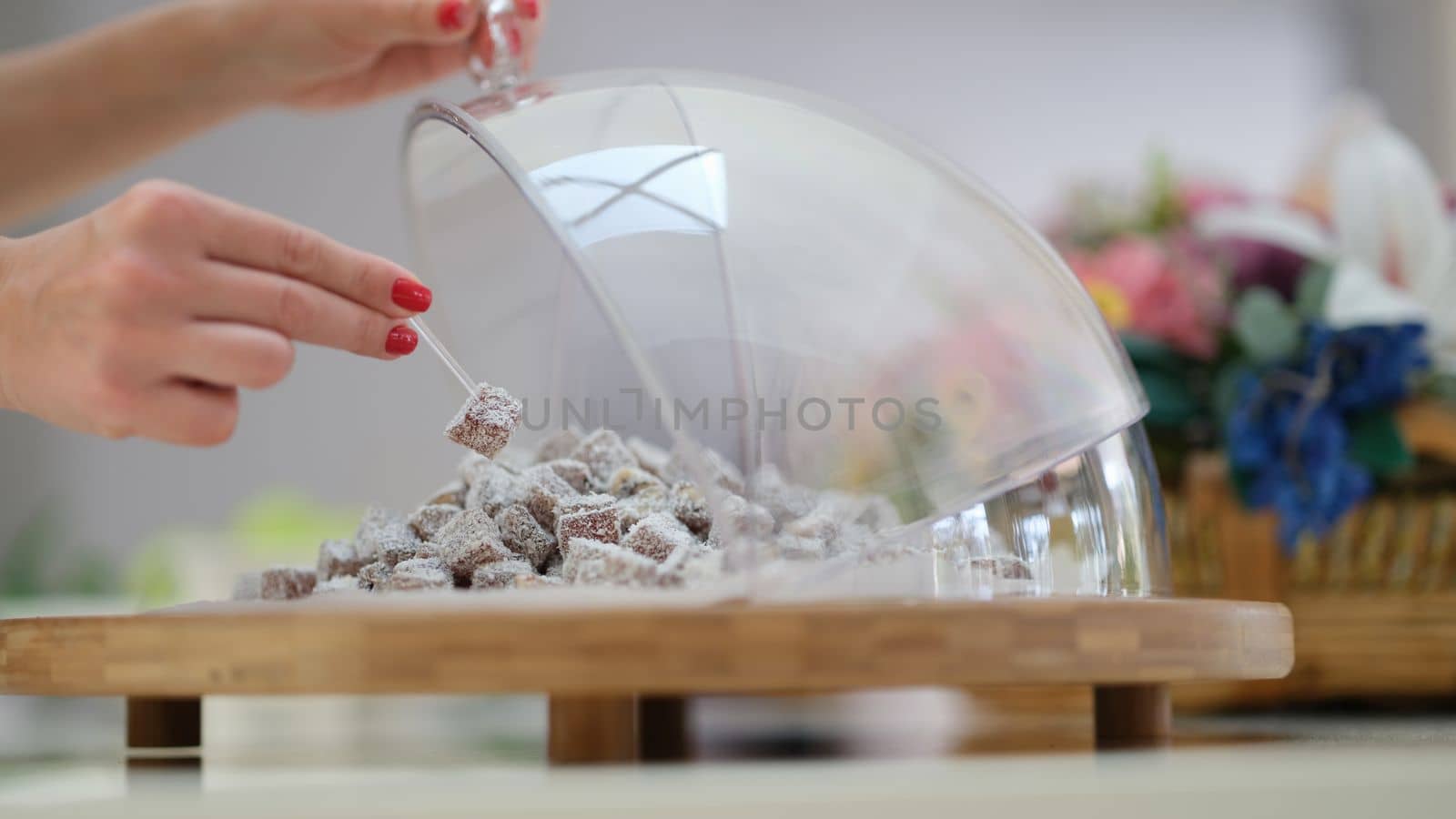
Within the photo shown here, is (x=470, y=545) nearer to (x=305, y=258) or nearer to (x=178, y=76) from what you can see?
(x=305, y=258)

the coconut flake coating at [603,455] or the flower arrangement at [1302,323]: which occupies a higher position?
the flower arrangement at [1302,323]

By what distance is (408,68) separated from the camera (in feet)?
2.85

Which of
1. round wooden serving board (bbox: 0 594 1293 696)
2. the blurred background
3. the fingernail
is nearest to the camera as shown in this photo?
round wooden serving board (bbox: 0 594 1293 696)

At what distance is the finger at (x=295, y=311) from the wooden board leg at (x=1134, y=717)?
0.30m

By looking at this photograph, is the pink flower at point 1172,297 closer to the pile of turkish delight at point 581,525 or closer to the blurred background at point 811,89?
the pile of turkish delight at point 581,525

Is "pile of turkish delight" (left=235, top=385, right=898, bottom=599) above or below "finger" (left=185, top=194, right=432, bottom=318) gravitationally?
below

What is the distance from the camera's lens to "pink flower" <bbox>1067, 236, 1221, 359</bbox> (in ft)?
2.98

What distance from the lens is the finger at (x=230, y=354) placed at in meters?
0.41

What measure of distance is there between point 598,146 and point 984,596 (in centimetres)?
24

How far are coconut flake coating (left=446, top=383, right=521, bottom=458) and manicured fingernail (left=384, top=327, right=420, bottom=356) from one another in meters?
0.06

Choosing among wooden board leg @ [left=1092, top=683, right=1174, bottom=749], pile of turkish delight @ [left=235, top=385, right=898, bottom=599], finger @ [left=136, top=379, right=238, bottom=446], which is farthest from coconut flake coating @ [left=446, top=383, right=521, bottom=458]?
wooden board leg @ [left=1092, top=683, right=1174, bottom=749]

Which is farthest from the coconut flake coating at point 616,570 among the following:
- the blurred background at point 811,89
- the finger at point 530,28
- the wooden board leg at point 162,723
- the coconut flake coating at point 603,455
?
the blurred background at point 811,89

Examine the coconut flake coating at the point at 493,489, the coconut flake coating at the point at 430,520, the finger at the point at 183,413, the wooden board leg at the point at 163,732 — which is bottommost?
the wooden board leg at the point at 163,732

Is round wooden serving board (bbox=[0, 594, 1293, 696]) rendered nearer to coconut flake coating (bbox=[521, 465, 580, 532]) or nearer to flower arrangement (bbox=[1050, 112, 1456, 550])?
coconut flake coating (bbox=[521, 465, 580, 532])
